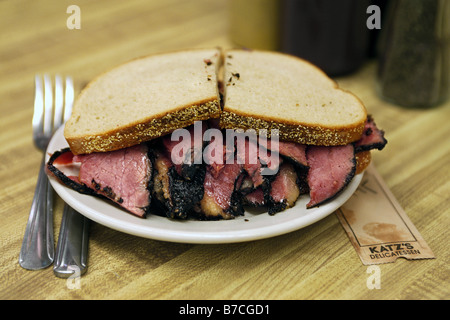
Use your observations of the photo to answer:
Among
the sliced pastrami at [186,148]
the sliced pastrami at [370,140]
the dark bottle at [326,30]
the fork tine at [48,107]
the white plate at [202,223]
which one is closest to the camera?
the white plate at [202,223]

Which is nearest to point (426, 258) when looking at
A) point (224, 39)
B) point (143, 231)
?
point (143, 231)

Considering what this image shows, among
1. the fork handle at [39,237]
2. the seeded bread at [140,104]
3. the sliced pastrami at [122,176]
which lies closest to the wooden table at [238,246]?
the fork handle at [39,237]

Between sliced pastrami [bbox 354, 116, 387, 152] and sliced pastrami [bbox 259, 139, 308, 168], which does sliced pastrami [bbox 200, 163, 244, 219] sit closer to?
sliced pastrami [bbox 259, 139, 308, 168]

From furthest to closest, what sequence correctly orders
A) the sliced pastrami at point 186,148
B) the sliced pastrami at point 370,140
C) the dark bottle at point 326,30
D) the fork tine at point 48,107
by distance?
the dark bottle at point 326,30 < the fork tine at point 48,107 < the sliced pastrami at point 370,140 < the sliced pastrami at point 186,148

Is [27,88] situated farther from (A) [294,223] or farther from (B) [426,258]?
(B) [426,258]

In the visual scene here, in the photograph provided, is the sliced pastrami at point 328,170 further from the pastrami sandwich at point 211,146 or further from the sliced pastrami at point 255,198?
the sliced pastrami at point 255,198

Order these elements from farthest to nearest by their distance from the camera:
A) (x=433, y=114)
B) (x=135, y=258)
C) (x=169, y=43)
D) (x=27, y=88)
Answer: (x=169, y=43) < (x=27, y=88) < (x=433, y=114) < (x=135, y=258)

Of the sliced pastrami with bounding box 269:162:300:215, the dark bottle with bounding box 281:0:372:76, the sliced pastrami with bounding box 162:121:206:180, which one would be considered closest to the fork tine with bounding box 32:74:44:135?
the sliced pastrami with bounding box 162:121:206:180
